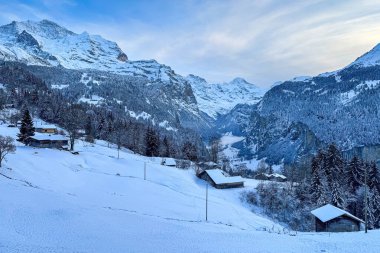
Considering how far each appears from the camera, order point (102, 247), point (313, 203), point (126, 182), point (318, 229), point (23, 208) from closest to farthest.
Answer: point (102, 247) < point (23, 208) < point (318, 229) < point (126, 182) < point (313, 203)

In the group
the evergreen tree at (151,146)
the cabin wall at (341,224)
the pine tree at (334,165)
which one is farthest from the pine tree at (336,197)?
the evergreen tree at (151,146)

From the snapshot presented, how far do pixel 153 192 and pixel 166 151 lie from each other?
52.4 metres

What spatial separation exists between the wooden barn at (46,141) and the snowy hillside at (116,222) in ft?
73.1

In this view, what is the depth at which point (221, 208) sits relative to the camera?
194 feet

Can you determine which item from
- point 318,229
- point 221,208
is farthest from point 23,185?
point 318,229

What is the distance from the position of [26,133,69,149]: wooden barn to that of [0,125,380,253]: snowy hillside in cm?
2229

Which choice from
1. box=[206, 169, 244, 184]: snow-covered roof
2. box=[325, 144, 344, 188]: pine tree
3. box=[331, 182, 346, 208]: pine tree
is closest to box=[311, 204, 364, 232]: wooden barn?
box=[331, 182, 346, 208]: pine tree

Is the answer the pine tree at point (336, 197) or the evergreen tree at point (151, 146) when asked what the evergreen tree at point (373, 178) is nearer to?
the pine tree at point (336, 197)

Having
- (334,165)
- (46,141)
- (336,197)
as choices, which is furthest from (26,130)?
(334,165)

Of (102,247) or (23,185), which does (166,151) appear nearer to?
(23,185)

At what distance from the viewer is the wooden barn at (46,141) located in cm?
8756

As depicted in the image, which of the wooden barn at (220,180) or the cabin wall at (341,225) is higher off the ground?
the wooden barn at (220,180)

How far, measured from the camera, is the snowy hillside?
27.0m

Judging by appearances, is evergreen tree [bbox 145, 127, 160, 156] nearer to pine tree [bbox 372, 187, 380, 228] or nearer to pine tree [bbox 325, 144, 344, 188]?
pine tree [bbox 325, 144, 344, 188]
